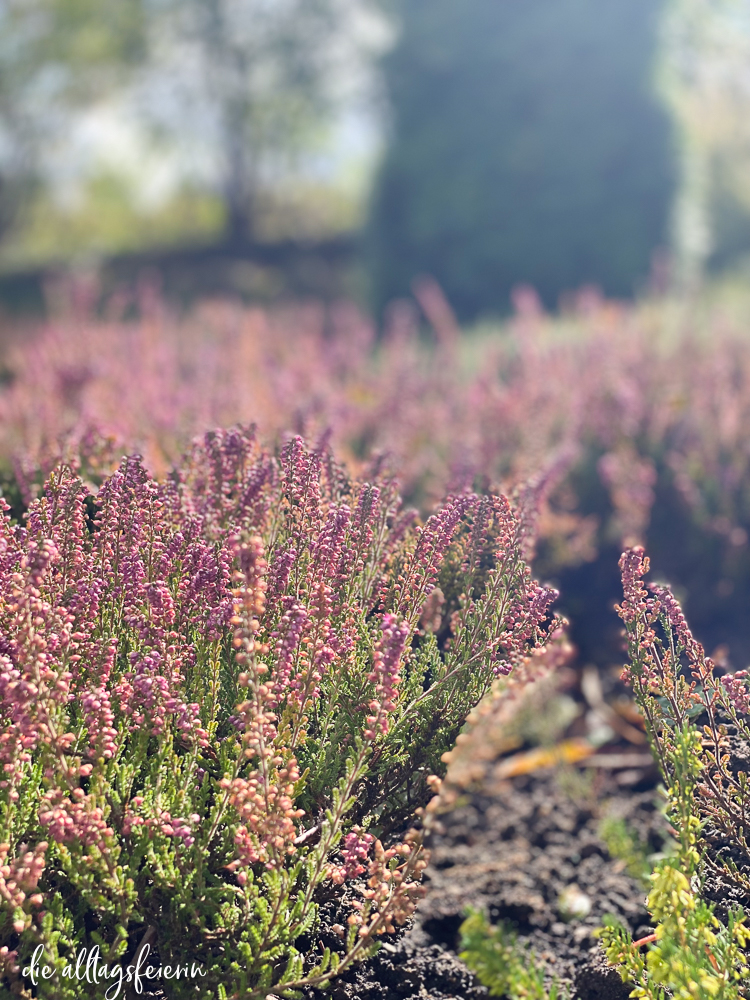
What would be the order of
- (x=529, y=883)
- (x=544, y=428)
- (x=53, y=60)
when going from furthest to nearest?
(x=53, y=60) → (x=544, y=428) → (x=529, y=883)

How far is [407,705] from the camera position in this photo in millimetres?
1823

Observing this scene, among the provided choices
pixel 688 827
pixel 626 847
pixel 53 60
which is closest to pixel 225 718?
pixel 688 827

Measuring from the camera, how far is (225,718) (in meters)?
1.84

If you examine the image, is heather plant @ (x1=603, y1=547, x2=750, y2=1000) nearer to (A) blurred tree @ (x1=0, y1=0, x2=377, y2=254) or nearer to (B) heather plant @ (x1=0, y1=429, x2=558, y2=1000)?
(B) heather plant @ (x1=0, y1=429, x2=558, y2=1000)

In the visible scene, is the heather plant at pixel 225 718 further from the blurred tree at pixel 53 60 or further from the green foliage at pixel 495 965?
the blurred tree at pixel 53 60

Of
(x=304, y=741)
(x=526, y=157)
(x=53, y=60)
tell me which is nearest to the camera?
(x=304, y=741)

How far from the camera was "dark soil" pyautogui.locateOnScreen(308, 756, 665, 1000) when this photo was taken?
2.02m

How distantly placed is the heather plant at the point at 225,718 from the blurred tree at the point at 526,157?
1193cm

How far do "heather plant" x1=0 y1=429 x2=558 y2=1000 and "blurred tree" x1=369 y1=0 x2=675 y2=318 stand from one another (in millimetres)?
11929

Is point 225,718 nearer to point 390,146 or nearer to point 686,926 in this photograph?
point 686,926

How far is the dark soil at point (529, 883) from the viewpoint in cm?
202

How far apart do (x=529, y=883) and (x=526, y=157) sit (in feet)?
42.6

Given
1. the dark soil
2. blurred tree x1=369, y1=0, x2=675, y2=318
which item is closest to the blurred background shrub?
blurred tree x1=369, y1=0, x2=675, y2=318

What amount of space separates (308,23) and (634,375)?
24.5m
